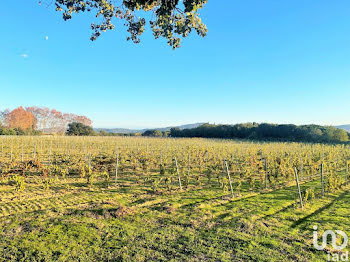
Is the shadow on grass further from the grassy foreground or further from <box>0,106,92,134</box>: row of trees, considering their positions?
<box>0,106,92,134</box>: row of trees

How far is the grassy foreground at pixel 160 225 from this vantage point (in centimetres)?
353

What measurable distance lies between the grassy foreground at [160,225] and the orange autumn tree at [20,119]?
57.0m

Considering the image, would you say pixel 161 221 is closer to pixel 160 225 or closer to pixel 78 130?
pixel 160 225

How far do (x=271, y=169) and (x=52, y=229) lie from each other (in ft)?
30.7

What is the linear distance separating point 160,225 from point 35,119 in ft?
211

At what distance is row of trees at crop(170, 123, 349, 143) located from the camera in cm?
4097

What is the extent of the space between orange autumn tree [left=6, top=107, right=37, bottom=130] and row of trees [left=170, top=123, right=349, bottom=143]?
1672 inches

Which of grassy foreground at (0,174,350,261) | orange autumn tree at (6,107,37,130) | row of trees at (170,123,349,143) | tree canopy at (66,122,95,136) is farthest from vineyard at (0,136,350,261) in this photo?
orange autumn tree at (6,107,37,130)

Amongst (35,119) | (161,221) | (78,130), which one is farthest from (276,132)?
(35,119)

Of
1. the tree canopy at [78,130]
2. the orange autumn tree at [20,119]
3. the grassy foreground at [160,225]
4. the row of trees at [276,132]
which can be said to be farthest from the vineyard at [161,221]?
the orange autumn tree at [20,119]

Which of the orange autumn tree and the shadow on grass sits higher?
the orange autumn tree

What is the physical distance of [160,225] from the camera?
468cm

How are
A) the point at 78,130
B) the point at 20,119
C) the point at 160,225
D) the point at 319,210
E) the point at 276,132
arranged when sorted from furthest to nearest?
1. the point at 78,130
2. the point at 20,119
3. the point at 276,132
4. the point at 319,210
5. the point at 160,225

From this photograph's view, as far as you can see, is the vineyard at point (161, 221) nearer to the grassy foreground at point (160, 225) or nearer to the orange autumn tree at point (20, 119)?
the grassy foreground at point (160, 225)
